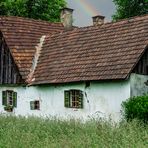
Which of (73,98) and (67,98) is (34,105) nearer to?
(67,98)

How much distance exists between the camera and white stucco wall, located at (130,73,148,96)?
1735 centimetres

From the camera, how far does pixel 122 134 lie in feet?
38.5

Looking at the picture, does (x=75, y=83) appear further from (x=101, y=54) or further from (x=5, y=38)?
(x=5, y=38)

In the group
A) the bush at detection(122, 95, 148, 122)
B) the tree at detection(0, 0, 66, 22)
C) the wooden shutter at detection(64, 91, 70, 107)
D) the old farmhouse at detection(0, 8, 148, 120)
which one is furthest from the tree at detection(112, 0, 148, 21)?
the bush at detection(122, 95, 148, 122)

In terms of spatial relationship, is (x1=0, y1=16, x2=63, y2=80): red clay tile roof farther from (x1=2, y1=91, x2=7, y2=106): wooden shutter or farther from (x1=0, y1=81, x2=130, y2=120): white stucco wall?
(x1=2, y1=91, x2=7, y2=106): wooden shutter

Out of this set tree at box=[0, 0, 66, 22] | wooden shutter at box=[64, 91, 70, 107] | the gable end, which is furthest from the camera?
tree at box=[0, 0, 66, 22]

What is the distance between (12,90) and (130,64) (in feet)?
26.6

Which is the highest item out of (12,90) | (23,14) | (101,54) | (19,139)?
(23,14)

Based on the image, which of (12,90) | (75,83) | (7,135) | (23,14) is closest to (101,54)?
(75,83)

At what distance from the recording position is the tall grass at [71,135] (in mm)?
10930

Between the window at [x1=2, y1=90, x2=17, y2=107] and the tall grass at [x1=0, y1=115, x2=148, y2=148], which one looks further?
the window at [x1=2, y1=90, x2=17, y2=107]

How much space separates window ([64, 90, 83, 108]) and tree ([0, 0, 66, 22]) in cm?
2098

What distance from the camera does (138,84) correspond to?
17.6 metres

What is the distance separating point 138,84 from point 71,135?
5865mm
